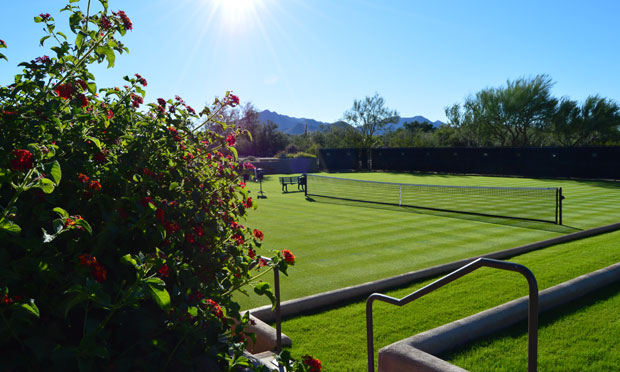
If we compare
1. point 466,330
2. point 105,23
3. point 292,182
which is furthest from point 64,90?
point 292,182

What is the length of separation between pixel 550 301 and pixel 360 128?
6028 centimetres

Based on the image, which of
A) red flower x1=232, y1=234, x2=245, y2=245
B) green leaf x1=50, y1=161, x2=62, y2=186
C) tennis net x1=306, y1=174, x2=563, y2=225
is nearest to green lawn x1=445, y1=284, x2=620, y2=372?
red flower x1=232, y1=234, x2=245, y2=245

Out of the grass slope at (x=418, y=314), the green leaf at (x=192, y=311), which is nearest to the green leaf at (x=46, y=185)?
the green leaf at (x=192, y=311)

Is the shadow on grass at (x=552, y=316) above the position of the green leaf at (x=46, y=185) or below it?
below

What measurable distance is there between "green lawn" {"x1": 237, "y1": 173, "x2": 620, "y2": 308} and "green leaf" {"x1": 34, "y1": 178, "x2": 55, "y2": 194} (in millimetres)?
4391

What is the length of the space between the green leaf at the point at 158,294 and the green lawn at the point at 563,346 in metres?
3.03

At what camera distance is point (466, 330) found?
4176 mm

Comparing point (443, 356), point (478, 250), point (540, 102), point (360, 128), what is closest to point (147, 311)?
point (443, 356)

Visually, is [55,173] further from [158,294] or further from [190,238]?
[190,238]

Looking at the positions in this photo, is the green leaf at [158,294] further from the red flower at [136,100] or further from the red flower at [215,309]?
the red flower at [136,100]

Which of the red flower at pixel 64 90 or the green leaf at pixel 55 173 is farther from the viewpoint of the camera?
the red flower at pixel 64 90

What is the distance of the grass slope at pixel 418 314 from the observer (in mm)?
4246

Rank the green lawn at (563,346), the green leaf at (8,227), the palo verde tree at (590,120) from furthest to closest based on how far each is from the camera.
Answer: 1. the palo verde tree at (590,120)
2. the green lawn at (563,346)
3. the green leaf at (8,227)

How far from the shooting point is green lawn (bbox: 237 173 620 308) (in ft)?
24.0
